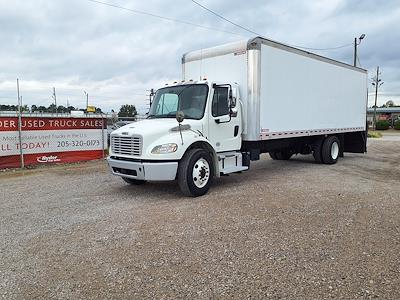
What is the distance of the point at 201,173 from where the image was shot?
760 cm

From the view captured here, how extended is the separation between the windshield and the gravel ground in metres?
1.79

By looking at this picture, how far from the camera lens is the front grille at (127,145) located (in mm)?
7180

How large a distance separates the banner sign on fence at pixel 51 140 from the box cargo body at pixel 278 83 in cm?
547

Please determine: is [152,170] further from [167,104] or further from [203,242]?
[203,242]

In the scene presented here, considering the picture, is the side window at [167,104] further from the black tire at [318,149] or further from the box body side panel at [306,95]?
the black tire at [318,149]

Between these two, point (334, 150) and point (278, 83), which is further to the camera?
point (334, 150)

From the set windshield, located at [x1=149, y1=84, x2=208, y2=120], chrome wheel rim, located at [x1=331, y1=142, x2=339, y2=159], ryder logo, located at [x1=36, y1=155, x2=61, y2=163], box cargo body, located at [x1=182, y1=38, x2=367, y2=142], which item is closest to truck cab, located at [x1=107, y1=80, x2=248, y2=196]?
windshield, located at [x1=149, y1=84, x2=208, y2=120]

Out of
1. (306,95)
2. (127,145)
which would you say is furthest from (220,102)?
(306,95)

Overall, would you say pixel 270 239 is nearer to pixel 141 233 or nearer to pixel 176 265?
pixel 176 265

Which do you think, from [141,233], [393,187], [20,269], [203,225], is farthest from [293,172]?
[20,269]

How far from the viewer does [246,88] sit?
870 cm

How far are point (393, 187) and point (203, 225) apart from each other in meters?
5.43

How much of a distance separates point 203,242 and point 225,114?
414 cm

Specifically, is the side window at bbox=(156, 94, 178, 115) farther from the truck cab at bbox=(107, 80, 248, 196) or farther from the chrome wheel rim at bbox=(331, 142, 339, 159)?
the chrome wheel rim at bbox=(331, 142, 339, 159)
